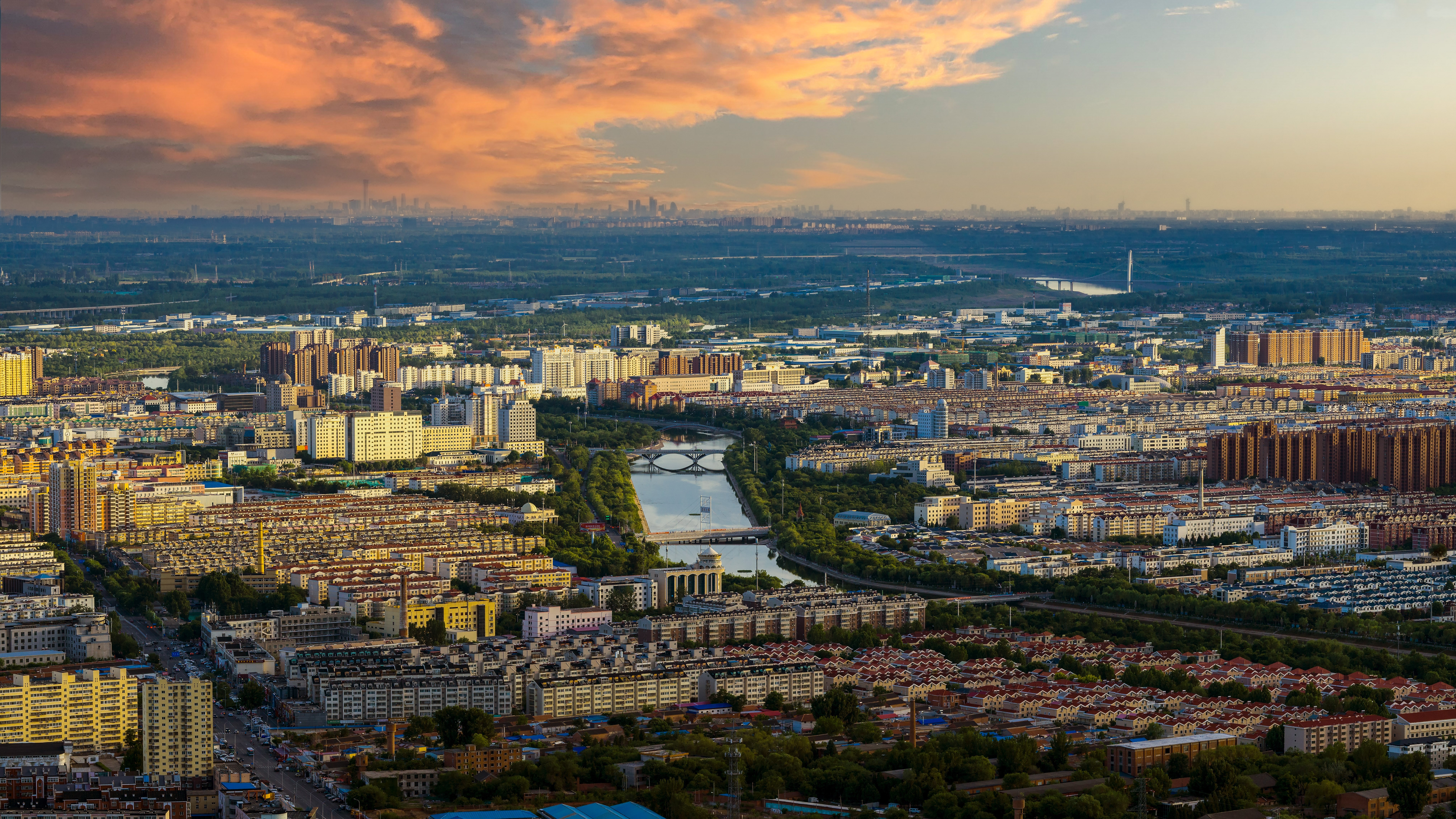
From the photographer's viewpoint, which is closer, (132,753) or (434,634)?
(132,753)

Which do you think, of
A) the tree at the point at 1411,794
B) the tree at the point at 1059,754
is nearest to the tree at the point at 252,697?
the tree at the point at 1059,754

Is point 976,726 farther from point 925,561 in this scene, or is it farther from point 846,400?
point 846,400

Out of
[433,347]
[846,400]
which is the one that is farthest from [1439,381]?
[433,347]

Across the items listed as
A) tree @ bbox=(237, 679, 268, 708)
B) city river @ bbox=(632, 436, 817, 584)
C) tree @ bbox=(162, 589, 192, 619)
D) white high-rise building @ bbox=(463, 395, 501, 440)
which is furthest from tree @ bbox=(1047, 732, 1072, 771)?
white high-rise building @ bbox=(463, 395, 501, 440)

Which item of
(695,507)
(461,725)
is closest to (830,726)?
(461,725)

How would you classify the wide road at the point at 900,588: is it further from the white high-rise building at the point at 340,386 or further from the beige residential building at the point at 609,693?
the white high-rise building at the point at 340,386

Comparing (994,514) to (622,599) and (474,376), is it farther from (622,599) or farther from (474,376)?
(474,376)
